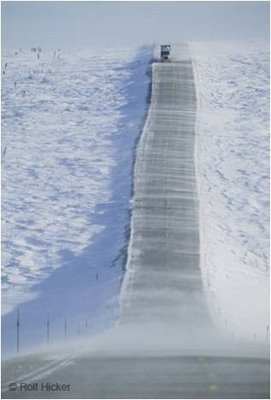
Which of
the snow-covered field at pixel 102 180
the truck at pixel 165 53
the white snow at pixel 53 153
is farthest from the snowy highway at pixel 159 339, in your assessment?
the truck at pixel 165 53

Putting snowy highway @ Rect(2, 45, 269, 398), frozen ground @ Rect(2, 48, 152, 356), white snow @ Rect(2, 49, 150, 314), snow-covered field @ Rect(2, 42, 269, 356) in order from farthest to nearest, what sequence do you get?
white snow @ Rect(2, 49, 150, 314)
frozen ground @ Rect(2, 48, 152, 356)
snow-covered field @ Rect(2, 42, 269, 356)
snowy highway @ Rect(2, 45, 269, 398)

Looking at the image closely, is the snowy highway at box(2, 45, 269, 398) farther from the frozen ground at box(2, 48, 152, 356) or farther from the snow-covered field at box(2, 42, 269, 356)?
the frozen ground at box(2, 48, 152, 356)

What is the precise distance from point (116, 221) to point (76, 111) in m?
19.4

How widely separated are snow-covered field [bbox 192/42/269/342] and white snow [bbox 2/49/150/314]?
569 cm

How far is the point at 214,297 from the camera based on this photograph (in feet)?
100

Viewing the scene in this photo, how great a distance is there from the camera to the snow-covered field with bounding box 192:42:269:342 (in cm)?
3136

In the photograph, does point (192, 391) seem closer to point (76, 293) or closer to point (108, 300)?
point (108, 300)

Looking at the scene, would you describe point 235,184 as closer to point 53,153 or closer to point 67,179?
point 67,179

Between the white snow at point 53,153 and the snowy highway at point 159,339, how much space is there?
10.1 ft

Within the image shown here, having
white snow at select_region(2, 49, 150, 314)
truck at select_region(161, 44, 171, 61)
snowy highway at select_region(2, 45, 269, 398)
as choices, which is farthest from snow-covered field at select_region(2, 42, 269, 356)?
truck at select_region(161, 44, 171, 61)

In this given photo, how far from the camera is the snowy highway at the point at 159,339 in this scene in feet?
69.3

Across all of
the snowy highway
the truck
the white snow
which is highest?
the truck

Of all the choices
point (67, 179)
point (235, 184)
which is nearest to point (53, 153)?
point (67, 179)

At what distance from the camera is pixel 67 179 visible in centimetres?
4416
